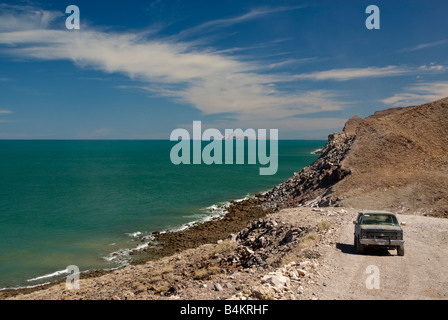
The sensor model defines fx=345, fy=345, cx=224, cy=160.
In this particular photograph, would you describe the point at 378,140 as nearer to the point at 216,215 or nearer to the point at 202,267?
the point at 216,215

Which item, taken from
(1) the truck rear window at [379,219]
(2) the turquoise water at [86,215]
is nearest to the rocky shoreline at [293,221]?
(1) the truck rear window at [379,219]

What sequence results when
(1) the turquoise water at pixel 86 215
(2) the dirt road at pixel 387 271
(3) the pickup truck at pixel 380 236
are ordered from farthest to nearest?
(1) the turquoise water at pixel 86 215
(3) the pickup truck at pixel 380 236
(2) the dirt road at pixel 387 271

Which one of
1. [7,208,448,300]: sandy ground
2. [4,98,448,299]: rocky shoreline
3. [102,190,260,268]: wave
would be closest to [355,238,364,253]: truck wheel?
[7,208,448,300]: sandy ground

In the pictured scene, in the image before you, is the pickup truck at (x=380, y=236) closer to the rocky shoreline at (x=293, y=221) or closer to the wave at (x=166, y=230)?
the rocky shoreline at (x=293, y=221)

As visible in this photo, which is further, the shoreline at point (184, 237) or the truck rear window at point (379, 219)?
the shoreline at point (184, 237)

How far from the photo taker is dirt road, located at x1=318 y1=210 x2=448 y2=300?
11.3 meters

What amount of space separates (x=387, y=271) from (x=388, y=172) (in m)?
27.3

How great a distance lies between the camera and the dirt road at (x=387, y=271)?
37.2 feet

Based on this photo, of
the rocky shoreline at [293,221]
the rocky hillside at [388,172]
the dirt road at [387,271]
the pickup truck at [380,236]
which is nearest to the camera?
the dirt road at [387,271]

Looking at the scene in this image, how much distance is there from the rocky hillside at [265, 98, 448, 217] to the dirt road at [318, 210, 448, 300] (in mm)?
13423

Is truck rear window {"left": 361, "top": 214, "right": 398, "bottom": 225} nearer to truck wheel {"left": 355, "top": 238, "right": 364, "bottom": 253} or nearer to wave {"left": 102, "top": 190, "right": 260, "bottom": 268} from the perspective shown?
truck wheel {"left": 355, "top": 238, "right": 364, "bottom": 253}

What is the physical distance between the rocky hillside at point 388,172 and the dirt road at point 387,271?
13423 millimetres

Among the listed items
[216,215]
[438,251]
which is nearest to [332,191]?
[216,215]
